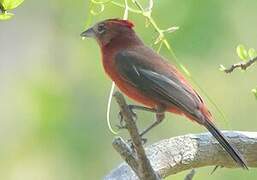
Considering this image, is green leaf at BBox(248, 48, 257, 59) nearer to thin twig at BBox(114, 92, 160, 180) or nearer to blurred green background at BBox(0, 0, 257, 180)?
thin twig at BBox(114, 92, 160, 180)

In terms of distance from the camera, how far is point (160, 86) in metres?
3.20

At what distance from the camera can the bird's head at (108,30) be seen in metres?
3.41

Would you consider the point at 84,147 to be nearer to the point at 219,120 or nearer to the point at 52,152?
the point at 52,152

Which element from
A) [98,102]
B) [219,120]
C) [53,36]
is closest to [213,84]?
[219,120]

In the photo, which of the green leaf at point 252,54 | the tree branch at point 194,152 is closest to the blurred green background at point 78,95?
the tree branch at point 194,152

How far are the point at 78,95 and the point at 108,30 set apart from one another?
139 centimetres

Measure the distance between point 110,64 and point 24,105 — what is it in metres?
1.40

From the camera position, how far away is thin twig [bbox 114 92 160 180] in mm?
2453

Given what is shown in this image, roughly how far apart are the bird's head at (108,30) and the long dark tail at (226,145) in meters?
0.46

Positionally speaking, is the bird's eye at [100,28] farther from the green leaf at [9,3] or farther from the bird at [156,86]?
the green leaf at [9,3]

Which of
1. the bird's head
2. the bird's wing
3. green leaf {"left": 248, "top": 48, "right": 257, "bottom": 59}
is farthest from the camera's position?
the bird's head

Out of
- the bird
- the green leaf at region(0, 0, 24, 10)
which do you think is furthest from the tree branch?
the green leaf at region(0, 0, 24, 10)

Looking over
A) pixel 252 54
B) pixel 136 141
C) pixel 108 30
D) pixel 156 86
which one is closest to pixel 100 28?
pixel 108 30

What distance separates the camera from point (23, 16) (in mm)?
5500
